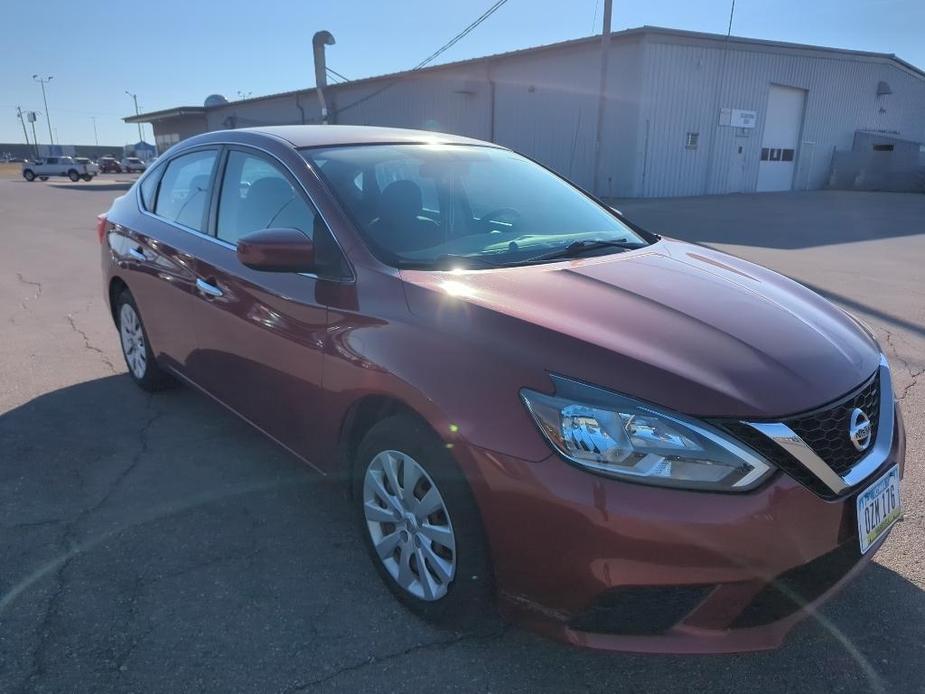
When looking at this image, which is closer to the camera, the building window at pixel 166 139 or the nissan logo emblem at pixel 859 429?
the nissan logo emblem at pixel 859 429

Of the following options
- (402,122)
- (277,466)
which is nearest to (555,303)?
(277,466)

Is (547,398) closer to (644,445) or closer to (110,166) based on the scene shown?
(644,445)

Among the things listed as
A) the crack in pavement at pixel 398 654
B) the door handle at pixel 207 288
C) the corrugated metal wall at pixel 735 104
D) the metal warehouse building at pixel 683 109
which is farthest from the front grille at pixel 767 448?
the corrugated metal wall at pixel 735 104

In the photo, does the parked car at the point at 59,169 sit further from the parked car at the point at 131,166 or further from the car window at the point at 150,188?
the car window at the point at 150,188

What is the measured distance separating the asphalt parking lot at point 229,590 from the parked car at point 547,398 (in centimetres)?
26

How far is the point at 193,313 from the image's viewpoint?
3.48 meters

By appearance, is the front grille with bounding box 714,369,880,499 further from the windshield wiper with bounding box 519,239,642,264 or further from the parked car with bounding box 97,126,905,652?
the windshield wiper with bounding box 519,239,642,264

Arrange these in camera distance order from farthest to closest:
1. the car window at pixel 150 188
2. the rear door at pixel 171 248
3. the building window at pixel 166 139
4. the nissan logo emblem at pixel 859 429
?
the building window at pixel 166 139 < the car window at pixel 150 188 < the rear door at pixel 171 248 < the nissan logo emblem at pixel 859 429

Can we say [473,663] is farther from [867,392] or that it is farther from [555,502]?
[867,392]

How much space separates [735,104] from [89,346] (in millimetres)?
23627

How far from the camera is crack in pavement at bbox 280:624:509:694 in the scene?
209 centimetres

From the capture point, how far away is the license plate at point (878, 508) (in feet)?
6.31

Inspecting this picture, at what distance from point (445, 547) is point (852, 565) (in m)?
1.19

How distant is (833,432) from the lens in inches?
75.2
